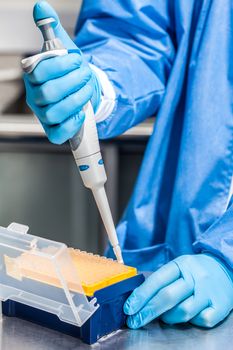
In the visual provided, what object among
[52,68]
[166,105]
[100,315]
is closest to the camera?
[100,315]

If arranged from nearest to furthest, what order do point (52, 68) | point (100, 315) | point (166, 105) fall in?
1. point (100, 315)
2. point (52, 68)
3. point (166, 105)

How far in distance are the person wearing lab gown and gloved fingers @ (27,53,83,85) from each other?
15 mm

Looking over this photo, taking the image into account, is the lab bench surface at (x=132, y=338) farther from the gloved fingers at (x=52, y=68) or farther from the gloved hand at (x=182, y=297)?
the gloved fingers at (x=52, y=68)

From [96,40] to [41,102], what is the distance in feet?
1.52

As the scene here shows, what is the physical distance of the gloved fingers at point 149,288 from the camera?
874 millimetres

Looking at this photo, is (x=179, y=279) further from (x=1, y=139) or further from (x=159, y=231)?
(x=1, y=139)

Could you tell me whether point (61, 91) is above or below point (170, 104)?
above

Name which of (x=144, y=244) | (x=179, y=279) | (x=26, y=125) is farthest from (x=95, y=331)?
(x=26, y=125)

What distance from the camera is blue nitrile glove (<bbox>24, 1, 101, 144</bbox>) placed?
0.95m

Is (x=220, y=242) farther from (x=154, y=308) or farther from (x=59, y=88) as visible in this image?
(x=59, y=88)

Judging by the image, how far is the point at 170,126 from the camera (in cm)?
135

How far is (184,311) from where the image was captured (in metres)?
0.88

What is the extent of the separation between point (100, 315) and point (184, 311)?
4.8 inches

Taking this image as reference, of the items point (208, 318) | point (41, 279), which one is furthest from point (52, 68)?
point (208, 318)
